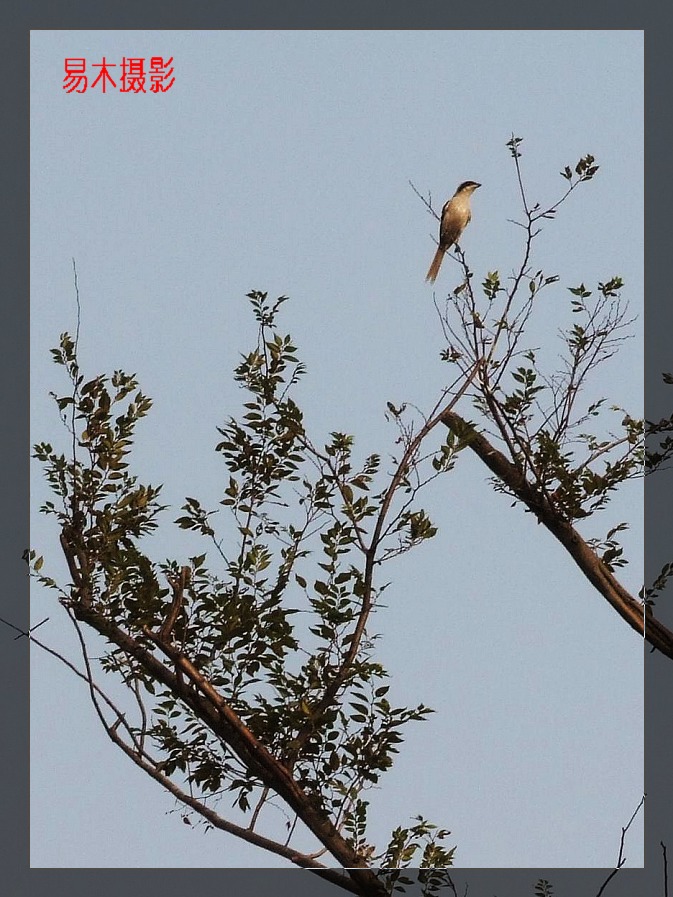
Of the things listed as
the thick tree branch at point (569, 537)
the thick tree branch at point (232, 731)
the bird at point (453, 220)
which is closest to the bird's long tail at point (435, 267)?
the bird at point (453, 220)

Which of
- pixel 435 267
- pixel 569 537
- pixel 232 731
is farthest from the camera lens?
pixel 435 267

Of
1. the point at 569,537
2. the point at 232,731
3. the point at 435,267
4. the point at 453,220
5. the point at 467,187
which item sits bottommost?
the point at 232,731

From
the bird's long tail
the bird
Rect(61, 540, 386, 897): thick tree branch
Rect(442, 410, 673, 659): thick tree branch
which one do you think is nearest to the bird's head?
the bird

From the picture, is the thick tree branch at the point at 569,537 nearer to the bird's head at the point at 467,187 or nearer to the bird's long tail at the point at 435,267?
the bird's long tail at the point at 435,267

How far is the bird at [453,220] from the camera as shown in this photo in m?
5.45

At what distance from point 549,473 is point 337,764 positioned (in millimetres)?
1391

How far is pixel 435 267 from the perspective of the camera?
5570mm

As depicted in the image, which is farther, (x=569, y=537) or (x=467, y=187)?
(x=467, y=187)

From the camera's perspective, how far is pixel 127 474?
466cm

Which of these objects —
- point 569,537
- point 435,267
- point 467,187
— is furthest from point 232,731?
point 467,187

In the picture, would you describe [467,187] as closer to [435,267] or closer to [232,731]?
[435,267]

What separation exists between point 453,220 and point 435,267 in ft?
0.79

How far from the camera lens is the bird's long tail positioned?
549 cm
